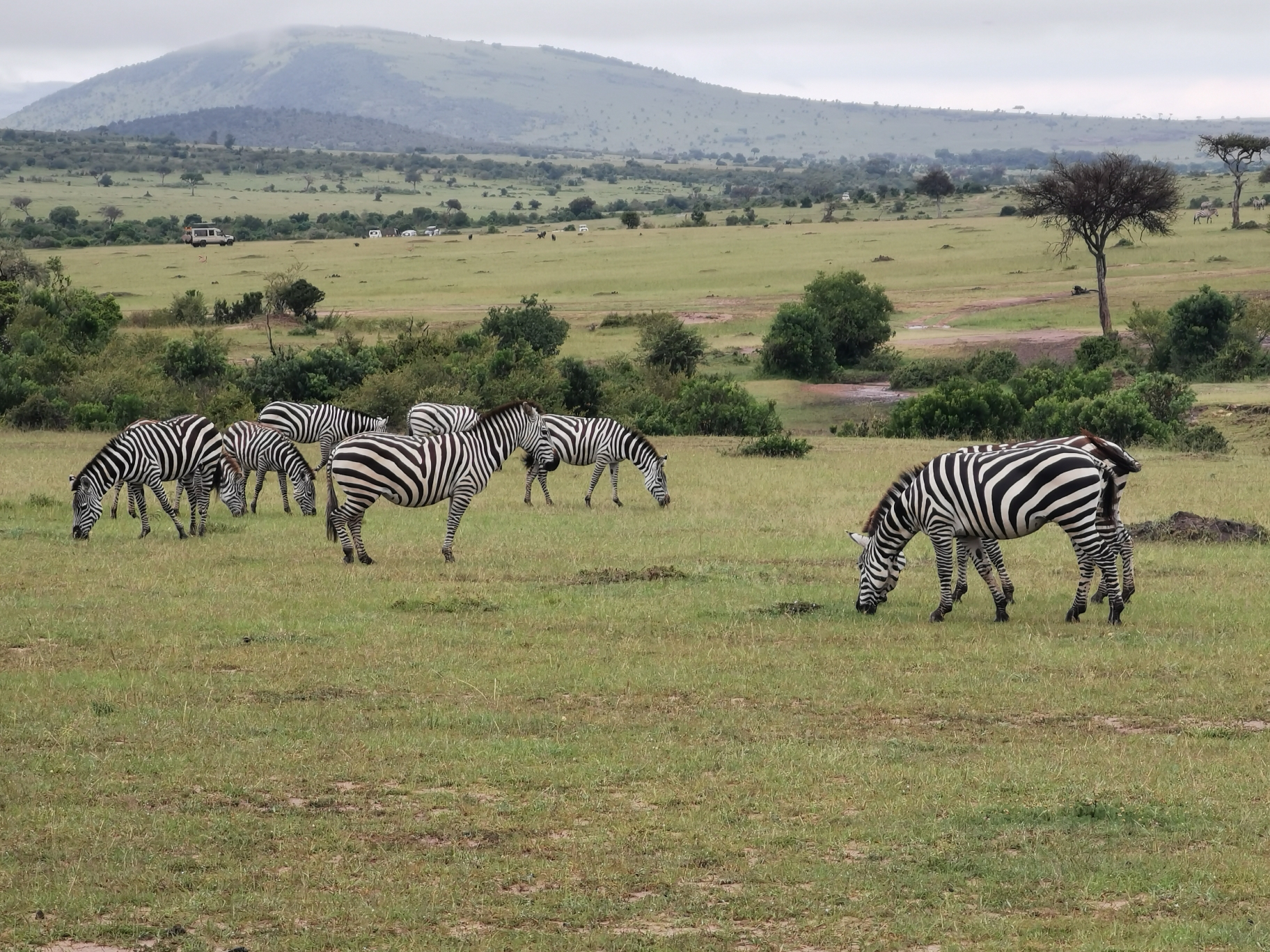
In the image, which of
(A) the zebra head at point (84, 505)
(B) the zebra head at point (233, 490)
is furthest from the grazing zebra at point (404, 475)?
(B) the zebra head at point (233, 490)

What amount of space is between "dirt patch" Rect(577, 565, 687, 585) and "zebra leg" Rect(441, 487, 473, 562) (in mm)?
1736

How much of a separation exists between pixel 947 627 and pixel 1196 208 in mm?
96729

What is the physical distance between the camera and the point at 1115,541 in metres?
14.7

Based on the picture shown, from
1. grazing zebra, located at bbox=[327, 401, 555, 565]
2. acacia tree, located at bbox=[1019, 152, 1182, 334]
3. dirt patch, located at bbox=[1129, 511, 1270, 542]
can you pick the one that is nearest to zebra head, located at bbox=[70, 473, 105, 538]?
grazing zebra, located at bbox=[327, 401, 555, 565]

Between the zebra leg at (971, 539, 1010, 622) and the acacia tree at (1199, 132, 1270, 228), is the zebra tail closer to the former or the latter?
the zebra leg at (971, 539, 1010, 622)

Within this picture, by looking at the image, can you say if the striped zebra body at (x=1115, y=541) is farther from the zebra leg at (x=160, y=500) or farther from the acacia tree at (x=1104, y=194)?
the acacia tree at (x=1104, y=194)

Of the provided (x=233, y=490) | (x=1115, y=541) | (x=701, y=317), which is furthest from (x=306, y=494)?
(x=701, y=317)

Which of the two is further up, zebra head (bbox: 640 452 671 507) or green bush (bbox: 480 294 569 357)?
green bush (bbox: 480 294 569 357)

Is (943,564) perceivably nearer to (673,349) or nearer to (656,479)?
(656,479)

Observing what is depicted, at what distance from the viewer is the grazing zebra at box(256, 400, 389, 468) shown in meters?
27.0

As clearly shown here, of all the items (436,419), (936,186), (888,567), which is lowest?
(888,567)

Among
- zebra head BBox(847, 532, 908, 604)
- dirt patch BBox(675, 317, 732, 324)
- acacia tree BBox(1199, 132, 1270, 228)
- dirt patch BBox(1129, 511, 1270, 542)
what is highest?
acacia tree BBox(1199, 132, 1270, 228)

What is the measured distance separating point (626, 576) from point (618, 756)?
23.5 feet

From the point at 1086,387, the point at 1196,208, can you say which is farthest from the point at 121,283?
the point at 1196,208
